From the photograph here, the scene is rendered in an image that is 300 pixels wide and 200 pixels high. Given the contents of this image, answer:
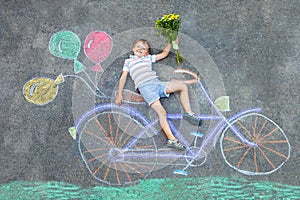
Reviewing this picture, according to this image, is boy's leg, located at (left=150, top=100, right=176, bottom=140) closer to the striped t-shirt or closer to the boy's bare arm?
the striped t-shirt

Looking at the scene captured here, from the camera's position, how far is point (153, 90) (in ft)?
14.6

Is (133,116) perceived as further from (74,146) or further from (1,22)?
(1,22)

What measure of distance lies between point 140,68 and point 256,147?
6.02 ft

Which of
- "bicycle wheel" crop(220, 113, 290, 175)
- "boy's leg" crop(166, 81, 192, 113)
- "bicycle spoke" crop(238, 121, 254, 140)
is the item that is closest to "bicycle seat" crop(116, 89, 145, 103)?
"boy's leg" crop(166, 81, 192, 113)

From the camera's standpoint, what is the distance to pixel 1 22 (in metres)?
5.10

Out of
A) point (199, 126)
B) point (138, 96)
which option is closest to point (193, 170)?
point (199, 126)

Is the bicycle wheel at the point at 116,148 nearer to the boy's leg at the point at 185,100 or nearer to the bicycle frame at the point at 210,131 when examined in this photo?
the bicycle frame at the point at 210,131

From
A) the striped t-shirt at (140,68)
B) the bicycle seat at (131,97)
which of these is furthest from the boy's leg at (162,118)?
the striped t-shirt at (140,68)

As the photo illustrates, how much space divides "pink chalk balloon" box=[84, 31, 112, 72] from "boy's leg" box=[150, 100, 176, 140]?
97 cm

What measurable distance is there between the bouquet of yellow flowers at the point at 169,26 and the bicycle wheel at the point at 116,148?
1.21 meters

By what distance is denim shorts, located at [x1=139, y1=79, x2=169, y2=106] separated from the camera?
4.41 meters

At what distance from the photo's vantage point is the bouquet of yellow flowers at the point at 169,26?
4332 millimetres

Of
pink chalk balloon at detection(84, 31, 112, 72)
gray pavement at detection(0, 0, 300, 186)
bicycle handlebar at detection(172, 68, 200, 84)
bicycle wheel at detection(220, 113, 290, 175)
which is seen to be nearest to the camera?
bicycle wheel at detection(220, 113, 290, 175)

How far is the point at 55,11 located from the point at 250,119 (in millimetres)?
3297
